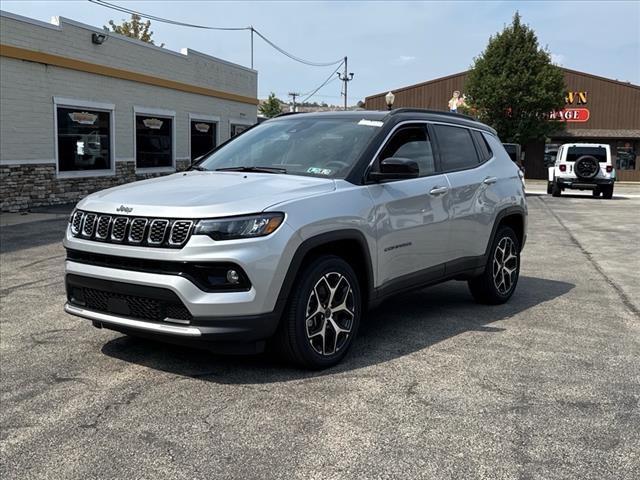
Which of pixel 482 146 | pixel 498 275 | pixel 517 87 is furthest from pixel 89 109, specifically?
pixel 517 87

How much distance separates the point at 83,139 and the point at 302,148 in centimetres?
1402

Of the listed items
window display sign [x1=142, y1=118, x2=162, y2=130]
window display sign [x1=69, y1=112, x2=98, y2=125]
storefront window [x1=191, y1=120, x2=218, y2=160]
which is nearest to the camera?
window display sign [x1=69, y1=112, x2=98, y2=125]

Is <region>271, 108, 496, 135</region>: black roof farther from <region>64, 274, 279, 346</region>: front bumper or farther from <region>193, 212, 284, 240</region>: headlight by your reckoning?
<region>64, 274, 279, 346</region>: front bumper

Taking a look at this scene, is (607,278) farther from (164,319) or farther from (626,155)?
(626,155)

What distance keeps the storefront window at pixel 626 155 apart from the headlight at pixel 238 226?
151 ft

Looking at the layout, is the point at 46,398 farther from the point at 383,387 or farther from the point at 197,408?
the point at 383,387

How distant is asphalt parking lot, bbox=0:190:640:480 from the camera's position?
3262 millimetres

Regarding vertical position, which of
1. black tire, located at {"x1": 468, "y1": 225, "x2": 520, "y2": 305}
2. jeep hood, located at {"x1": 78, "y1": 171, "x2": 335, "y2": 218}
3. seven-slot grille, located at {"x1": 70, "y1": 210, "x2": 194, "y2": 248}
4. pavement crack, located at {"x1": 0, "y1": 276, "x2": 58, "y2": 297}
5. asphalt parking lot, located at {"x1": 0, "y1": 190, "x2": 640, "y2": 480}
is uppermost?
jeep hood, located at {"x1": 78, "y1": 171, "x2": 335, "y2": 218}

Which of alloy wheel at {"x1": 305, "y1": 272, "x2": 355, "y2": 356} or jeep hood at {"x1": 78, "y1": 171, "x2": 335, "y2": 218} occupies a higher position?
jeep hood at {"x1": 78, "y1": 171, "x2": 335, "y2": 218}

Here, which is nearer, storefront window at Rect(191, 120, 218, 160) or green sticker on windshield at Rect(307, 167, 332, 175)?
green sticker on windshield at Rect(307, 167, 332, 175)

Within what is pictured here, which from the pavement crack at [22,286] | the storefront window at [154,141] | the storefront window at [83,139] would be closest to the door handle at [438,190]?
the pavement crack at [22,286]

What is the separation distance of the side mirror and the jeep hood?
0.42 meters

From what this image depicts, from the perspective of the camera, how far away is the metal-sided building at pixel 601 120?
44.3 meters

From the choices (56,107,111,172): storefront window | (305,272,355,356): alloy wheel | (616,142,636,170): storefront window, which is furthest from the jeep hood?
(616,142,636,170): storefront window
